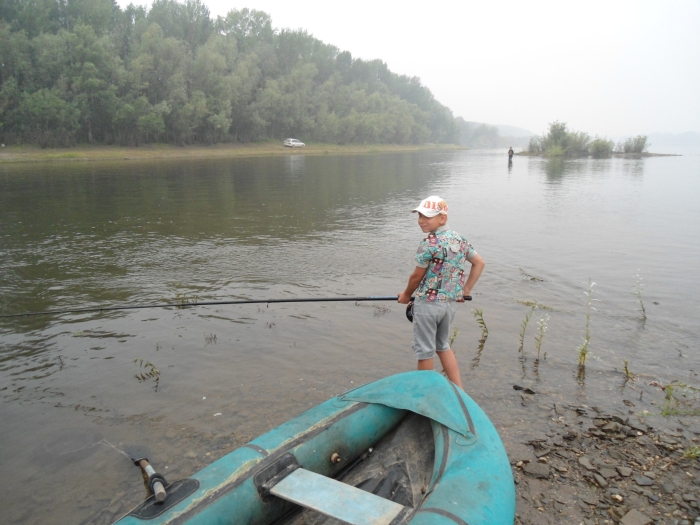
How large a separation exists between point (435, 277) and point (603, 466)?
220cm

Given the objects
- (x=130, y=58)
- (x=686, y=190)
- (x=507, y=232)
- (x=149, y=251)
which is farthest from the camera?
(x=130, y=58)

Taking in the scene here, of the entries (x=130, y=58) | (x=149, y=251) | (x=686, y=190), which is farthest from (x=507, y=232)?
(x=130, y=58)

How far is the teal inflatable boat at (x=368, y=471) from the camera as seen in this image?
2932mm

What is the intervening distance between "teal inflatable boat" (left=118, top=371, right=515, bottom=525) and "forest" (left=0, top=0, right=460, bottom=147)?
5275 cm

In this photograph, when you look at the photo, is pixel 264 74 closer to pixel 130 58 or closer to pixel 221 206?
pixel 130 58

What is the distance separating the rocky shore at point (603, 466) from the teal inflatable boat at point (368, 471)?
708 millimetres

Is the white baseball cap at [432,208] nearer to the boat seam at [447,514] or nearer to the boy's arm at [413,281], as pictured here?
the boy's arm at [413,281]

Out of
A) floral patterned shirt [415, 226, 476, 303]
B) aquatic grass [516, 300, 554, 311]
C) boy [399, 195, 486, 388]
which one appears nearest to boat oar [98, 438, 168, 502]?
boy [399, 195, 486, 388]

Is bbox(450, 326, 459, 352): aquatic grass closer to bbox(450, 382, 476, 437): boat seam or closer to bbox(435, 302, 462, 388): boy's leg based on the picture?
bbox(435, 302, 462, 388): boy's leg

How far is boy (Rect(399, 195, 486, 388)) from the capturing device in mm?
4477

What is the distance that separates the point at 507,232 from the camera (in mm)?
14977

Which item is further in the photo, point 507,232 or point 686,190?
point 686,190

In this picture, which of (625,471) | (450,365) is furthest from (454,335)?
(625,471)

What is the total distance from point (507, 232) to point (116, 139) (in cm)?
5143
